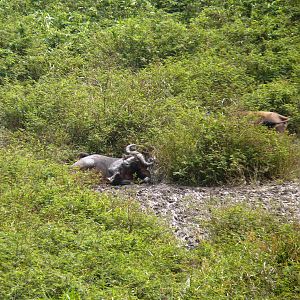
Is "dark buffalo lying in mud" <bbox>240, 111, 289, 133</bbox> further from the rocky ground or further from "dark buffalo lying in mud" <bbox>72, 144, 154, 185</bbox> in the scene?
"dark buffalo lying in mud" <bbox>72, 144, 154, 185</bbox>

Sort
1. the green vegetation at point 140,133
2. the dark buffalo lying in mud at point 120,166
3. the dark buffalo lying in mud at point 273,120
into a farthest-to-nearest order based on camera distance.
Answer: the dark buffalo lying in mud at point 273,120, the dark buffalo lying in mud at point 120,166, the green vegetation at point 140,133

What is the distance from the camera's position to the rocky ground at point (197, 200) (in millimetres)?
9809

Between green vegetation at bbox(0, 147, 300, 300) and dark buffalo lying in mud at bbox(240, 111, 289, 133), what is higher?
green vegetation at bbox(0, 147, 300, 300)

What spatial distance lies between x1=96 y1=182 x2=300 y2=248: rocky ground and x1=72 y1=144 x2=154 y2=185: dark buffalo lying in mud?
0.83 ft

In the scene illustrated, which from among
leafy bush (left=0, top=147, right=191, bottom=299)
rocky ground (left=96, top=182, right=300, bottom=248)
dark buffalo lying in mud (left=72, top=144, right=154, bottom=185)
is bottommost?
dark buffalo lying in mud (left=72, top=144, right=154, bottom=185)

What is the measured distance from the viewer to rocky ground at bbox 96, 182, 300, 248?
9.81m

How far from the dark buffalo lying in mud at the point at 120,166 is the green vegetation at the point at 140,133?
0.81 ft

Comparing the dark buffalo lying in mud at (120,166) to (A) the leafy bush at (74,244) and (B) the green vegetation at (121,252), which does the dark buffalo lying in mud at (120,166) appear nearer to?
(A) the leafy bush at (74,244)

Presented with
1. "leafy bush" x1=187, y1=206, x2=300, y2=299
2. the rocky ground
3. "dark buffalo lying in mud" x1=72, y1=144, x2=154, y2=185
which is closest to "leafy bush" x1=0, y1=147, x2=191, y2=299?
"leafy bush" x1=187, y1=206, x2=300, y2=299

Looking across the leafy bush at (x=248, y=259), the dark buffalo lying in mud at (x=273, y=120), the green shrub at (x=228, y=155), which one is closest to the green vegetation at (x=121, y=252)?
the leafy bush at (x=248, y=259)

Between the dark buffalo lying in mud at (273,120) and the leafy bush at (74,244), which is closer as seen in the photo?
the leafy bush at (74,244)

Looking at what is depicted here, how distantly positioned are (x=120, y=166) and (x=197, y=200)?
1.56 m

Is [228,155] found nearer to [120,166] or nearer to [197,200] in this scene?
[197,200]

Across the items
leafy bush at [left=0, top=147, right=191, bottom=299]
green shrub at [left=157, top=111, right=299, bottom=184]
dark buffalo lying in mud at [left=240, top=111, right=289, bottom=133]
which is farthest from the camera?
dark buffalo lying in mud at [left=240, top=111, right=289, bottom=133]
